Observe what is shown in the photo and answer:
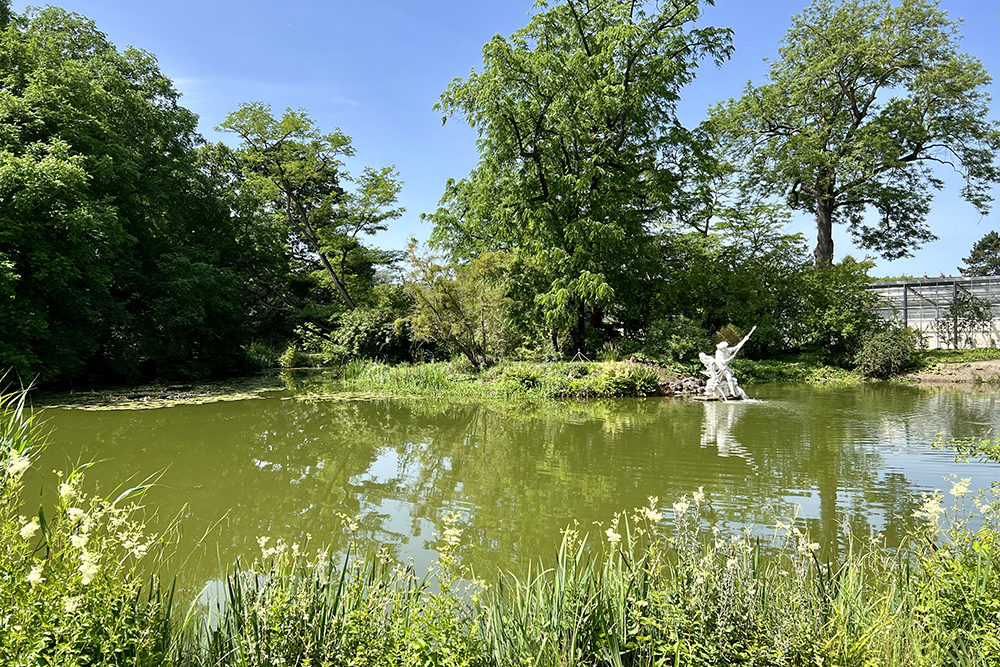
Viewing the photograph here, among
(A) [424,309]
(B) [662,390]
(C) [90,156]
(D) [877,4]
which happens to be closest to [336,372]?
(A) [424,309]

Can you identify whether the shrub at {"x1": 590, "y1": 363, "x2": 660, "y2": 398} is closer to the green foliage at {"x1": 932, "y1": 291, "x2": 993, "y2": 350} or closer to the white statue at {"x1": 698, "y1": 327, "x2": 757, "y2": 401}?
the white statue at {"x1": 698, "y1": 327, "x2": 757, "y2": 401}

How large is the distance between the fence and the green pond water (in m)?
13.2

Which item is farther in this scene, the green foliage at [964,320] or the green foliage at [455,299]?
the green foliage at [964,320]

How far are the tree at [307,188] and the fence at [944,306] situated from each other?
21.4 meters

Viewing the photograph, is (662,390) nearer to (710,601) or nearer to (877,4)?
(710,601)

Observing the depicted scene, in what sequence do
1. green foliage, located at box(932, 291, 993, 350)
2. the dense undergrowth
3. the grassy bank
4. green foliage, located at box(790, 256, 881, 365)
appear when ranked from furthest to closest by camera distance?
green foliage, located at box(932, 291, 993, 350) < green foliage, located at box(790, 256, 881, 365) < the grassy bank < the dense undergrowth

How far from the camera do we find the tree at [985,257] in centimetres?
A: 4044

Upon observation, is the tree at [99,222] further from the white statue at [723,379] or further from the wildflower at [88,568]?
the white statue at [723,379]

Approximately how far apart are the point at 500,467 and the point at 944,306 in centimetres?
2371

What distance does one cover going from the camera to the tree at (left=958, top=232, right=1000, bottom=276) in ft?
133

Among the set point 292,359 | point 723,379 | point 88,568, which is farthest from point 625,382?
point 292,359

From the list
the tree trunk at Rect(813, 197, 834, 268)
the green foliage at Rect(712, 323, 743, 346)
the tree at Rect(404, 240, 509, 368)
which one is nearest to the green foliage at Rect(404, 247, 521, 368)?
the tree at Rect(404, 240, 509, 368)

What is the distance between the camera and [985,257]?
1655 inches

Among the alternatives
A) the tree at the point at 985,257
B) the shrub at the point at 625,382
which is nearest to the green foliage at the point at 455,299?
the shrub at the point at 625,382
